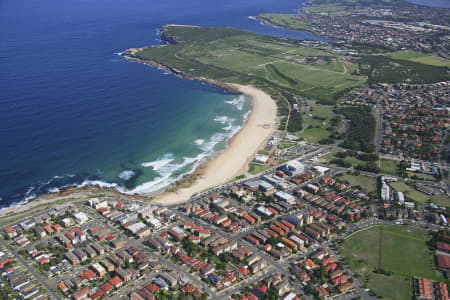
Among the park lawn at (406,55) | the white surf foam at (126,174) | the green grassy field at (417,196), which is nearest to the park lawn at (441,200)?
the green grassy field at (417,196)

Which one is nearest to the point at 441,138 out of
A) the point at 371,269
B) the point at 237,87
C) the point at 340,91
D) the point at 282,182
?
the point at 340,91

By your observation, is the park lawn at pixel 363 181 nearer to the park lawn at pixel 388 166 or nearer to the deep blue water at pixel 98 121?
the park lawn at pixel 388 166

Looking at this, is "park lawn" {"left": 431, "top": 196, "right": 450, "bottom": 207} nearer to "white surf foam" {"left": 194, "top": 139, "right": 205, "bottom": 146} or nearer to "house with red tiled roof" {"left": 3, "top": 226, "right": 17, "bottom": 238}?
"white surf foam" {"left": 194, "top": 139, "right": 205, "bottom": 146}

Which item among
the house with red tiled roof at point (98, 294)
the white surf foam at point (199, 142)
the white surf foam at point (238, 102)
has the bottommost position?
the house with red tiled roof at point (98, 294)

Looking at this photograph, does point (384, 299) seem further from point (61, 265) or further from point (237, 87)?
point (237, 87)

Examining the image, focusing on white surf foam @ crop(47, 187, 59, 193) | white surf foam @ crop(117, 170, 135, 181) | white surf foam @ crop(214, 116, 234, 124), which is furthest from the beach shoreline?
white surf foam @ crop(214, 116, 234, 124)
